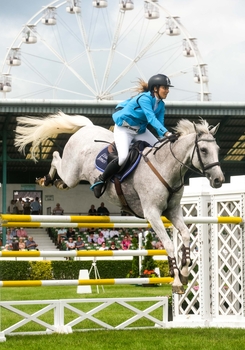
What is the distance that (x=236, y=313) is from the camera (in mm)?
8664

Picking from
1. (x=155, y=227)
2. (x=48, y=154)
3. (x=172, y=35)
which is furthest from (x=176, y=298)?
(x=172, y=35)

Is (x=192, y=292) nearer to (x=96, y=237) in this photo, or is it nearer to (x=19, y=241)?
(x=19, y=241)

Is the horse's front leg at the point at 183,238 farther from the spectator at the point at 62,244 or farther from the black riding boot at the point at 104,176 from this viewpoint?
the spectator at the point at 62,244

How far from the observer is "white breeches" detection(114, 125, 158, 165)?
24.3 feet

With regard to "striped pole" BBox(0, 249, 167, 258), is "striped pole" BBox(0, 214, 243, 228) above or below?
above

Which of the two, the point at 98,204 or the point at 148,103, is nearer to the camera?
the point at 148,103

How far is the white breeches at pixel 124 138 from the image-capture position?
7.40 metres

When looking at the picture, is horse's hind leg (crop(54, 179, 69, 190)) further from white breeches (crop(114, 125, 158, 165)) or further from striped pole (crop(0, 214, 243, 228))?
white breeches (crop(114, 125, 158, 165))

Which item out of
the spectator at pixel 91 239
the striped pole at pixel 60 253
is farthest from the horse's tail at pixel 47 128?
the spectator at pixel 91 239

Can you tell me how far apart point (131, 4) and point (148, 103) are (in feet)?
98.8

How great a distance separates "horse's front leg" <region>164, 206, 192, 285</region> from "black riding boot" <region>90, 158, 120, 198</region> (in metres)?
0.68

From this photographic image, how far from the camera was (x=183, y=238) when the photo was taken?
7051 mm

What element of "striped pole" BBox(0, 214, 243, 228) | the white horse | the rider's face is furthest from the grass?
the rider's face

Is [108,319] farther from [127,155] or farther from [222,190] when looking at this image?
[127,155]
